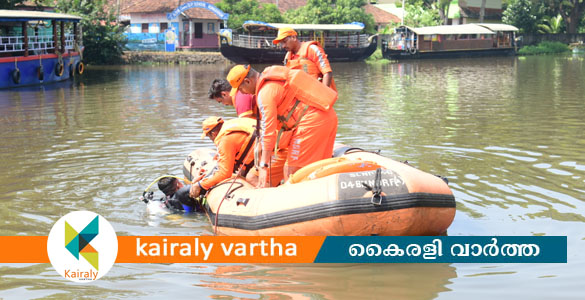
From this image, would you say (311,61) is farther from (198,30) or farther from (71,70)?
(198,30)

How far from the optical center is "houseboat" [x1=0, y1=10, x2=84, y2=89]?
22781 mm

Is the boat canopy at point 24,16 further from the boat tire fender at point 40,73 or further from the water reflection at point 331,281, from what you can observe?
the water reflection at point 331,281

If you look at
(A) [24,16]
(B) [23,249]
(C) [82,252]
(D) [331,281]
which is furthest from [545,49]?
(C) [82,252]

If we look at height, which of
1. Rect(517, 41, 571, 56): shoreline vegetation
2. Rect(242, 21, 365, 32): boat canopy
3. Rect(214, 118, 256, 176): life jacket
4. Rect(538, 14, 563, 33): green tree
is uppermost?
Rect(538, 14, 563, 33): green tree

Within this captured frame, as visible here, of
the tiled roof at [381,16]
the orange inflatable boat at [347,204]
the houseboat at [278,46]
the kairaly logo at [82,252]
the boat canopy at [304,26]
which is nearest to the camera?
the kairaly logo at [82,252]

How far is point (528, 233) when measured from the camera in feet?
22.2

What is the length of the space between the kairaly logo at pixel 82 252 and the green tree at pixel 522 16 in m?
55.3

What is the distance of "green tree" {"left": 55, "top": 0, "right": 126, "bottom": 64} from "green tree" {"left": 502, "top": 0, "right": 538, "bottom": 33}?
3377 centimetres

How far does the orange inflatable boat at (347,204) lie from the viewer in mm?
5773

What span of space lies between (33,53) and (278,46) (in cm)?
1598

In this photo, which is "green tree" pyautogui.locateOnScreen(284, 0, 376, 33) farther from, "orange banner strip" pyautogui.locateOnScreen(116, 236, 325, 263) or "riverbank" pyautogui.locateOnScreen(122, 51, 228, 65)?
"orange banner strip" pyautogui.locateOnScreen(116, 236, 325, 263)

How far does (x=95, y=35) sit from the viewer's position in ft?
119

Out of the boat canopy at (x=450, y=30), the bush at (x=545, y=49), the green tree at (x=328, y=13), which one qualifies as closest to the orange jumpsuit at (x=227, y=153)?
the green tree at (x=328, y=13)

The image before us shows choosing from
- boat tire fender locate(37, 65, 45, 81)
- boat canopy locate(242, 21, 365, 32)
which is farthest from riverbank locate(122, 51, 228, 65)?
boat tire fender locate(37, 65, 45, 81)
